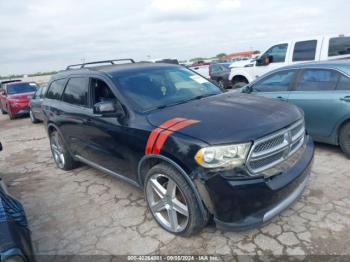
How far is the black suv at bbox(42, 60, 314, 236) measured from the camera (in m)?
2.49

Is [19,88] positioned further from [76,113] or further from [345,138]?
[345,138]

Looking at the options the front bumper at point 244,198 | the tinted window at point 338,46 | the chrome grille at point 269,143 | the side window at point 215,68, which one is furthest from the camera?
the side window at point 215,68

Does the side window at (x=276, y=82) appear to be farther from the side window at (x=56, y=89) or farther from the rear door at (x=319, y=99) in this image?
the side window at (x=56, y=89)

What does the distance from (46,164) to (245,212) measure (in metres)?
4.70

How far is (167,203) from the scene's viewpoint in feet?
9.90

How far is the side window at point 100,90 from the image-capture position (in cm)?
381

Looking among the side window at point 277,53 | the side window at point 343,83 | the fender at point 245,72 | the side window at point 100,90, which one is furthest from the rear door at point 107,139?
the fender at point 245,72

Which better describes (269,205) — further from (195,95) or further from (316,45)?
(316,45)

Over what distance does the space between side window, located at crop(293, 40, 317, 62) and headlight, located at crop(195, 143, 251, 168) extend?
6.71m

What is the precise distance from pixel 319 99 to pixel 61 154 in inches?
176

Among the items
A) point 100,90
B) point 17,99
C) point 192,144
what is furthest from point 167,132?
point 17,99

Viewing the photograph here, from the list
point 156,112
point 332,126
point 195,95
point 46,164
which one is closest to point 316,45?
point 332,126

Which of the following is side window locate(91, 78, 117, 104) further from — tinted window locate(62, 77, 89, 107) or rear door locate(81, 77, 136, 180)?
tinted window locate(62, 77, 89, 107)

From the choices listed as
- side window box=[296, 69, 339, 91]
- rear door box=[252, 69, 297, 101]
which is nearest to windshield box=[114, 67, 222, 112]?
rear door box=[252, 69, 297, 101]
